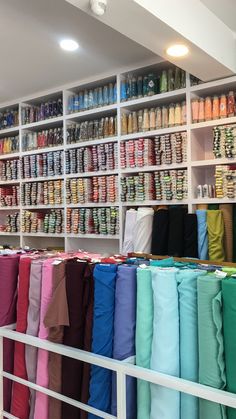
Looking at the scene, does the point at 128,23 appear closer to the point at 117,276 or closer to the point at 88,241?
the point at 117,276

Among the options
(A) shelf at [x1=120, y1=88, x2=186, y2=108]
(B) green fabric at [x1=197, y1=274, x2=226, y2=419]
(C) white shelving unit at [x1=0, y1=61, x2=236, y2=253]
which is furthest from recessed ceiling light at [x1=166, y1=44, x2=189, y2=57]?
(B) green fabric at [x1=197, y1=274, x2=226, y2=419]

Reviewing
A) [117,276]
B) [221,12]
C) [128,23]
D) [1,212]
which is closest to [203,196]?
[221,12]

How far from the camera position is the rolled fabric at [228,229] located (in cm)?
332

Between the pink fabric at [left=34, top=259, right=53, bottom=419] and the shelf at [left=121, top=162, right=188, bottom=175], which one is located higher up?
the shelf at [left=121, top=162, right=188, bottom=175]

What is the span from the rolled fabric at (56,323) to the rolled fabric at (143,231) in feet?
6.14

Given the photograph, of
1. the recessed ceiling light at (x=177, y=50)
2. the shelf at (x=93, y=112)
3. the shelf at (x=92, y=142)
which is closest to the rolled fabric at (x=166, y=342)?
the recessed ceiling light at (x=177, y=50)

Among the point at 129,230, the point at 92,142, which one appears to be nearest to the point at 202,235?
the point at 129,230

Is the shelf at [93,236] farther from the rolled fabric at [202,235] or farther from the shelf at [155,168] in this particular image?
the rolled fabric at [202,235]

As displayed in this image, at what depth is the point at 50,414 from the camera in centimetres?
194

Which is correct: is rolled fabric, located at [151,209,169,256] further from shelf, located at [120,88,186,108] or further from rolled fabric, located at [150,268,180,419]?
rolled fabric, located at [150,268,180,419]

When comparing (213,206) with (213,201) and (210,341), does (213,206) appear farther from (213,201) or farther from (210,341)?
(210,341)

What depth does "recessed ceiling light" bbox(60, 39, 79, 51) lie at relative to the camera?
337 centimetres

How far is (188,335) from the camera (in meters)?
1.54

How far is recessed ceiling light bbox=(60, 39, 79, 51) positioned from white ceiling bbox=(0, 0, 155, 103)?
0.15 feet
